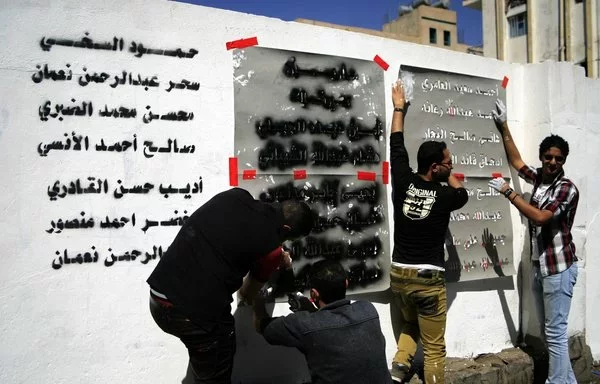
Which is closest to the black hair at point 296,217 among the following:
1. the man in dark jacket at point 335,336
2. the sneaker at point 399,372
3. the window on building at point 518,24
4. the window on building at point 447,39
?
the man in dark jacket at point 335,336

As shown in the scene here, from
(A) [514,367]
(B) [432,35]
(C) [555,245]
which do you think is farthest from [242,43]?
(B) [432,35]

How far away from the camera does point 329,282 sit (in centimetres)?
254

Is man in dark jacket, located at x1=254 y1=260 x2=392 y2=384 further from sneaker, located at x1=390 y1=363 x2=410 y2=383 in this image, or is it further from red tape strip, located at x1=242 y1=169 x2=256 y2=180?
sneaker, located at x1=390 y1=363 x2=410 y2=383

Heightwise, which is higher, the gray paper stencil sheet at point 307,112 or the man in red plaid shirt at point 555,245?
the gray paper stencil sheet at point 307,112

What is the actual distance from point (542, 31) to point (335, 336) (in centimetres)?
2643

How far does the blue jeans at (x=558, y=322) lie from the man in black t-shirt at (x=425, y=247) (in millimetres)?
972

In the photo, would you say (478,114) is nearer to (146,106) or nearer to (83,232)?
(146,106)

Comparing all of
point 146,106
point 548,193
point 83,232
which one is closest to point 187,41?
point 146,106

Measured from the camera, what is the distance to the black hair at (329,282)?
2539mm

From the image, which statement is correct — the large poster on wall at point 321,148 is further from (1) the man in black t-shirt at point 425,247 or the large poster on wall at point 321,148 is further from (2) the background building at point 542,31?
(2) the background building at point 542,31

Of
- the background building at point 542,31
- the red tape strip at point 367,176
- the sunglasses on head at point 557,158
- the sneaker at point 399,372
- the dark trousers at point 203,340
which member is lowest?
the sneaker at point 399,372

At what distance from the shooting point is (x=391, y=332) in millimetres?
3961

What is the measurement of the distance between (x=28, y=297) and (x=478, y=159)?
3558 mm

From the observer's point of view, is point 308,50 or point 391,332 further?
point 391,332
